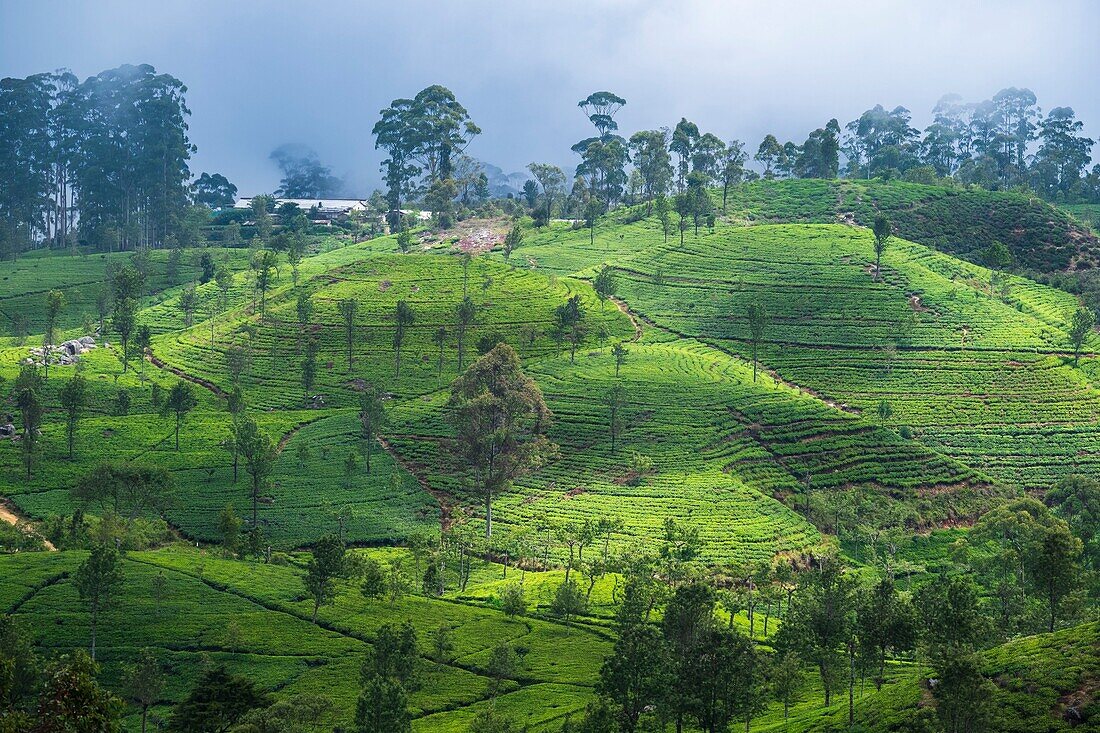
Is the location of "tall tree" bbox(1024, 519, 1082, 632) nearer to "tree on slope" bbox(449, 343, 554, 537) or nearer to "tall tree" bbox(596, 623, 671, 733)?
"tall tree" bbox(596, 623, 671, 733)

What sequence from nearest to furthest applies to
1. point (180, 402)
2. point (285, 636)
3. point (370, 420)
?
point (285, 636) → point (370, 420) → point (180, 402)


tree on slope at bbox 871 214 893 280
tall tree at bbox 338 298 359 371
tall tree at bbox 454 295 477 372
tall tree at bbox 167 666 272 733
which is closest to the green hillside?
tall tree at bbox 338 298 359 371

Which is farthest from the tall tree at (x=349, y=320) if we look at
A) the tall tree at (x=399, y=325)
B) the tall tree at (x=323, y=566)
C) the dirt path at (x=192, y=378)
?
the tall tree at (x=323, y=566)

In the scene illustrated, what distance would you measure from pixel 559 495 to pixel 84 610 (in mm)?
36692

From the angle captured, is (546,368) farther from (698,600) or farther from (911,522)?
(698,600)

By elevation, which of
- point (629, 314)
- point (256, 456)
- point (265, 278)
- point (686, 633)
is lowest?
point (686, 633)

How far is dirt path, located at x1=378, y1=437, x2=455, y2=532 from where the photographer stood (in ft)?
258

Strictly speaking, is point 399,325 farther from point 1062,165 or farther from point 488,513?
point 1062,165

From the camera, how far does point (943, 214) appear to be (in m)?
159

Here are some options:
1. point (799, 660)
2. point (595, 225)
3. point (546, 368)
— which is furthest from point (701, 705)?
point (595, 225)

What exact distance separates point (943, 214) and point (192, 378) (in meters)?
113

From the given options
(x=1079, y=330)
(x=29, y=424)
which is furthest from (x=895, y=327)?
(x=29, y=424)

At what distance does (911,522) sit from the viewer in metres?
80.9

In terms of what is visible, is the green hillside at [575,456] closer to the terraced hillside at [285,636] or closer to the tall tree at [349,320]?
the terraced hillside at [285,636]
